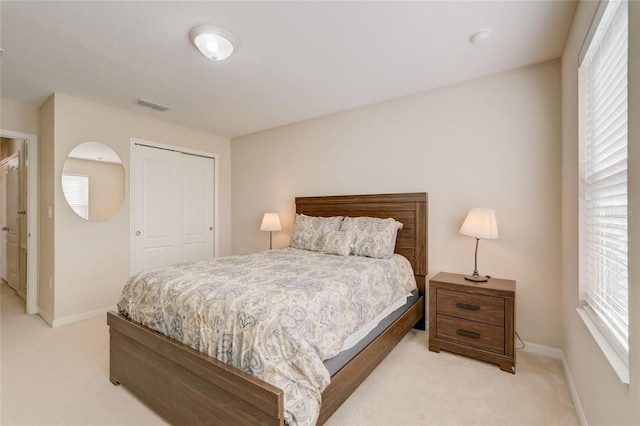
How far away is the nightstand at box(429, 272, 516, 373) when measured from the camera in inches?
86.7

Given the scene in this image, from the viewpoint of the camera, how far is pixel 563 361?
2.26 meters

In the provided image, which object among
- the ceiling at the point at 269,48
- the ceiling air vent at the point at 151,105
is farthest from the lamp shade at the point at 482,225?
the ceiling air vent at the point at 151,105

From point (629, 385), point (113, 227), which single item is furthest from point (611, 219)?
point (113, 227)

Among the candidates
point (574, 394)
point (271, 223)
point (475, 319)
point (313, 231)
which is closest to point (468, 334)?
point (475, 319)

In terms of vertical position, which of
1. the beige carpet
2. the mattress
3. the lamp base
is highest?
the lamp base

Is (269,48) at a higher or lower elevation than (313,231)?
higher

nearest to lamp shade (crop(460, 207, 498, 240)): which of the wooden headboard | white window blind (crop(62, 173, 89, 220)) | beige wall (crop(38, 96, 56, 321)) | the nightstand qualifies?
the nightstand

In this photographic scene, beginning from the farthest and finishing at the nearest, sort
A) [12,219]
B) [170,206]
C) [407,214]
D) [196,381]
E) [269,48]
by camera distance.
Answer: [12,219] < [170,206] < [407,214] < [269,48] < [196,381]

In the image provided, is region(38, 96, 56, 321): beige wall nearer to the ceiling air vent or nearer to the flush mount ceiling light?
the ceiling air vent

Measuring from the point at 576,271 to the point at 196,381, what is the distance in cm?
235

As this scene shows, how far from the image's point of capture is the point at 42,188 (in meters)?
3.38

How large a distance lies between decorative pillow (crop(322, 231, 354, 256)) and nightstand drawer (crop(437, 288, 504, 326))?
914 mm

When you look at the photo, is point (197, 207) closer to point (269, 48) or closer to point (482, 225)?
point (269, 48)

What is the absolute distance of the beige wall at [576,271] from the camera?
953mm
